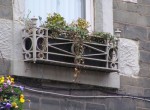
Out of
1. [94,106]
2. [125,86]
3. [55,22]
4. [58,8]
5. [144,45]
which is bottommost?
[94,106]

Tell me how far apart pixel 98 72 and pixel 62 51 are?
0.78 metres

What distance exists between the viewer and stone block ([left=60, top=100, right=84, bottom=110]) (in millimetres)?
10930

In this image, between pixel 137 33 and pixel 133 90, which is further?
pixel 137 33

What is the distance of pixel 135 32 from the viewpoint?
1198 cm

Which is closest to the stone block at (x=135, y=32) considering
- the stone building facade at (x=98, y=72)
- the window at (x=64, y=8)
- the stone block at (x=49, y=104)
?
the stone building facade at (x=98, y=72)

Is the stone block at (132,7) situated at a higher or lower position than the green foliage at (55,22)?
higher

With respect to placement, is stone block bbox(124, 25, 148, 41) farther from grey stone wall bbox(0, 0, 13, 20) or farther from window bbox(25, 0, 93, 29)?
grey stone wall bbox(0, 0, 13, 20)

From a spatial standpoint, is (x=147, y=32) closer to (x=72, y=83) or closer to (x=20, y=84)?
(x=72, y=83)

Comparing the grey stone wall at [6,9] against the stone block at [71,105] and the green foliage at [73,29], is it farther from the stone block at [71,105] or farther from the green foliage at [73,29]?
the stone block at [71,105]

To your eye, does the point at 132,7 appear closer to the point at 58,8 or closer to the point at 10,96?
the point at 58,8

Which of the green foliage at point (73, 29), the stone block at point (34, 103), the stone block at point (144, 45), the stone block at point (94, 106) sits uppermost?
the green foliage at point (73, 29)

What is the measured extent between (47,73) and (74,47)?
1.76ft

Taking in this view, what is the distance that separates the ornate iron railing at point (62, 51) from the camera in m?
10.6

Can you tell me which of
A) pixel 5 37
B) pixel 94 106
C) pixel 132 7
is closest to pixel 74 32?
pixel 5 37
